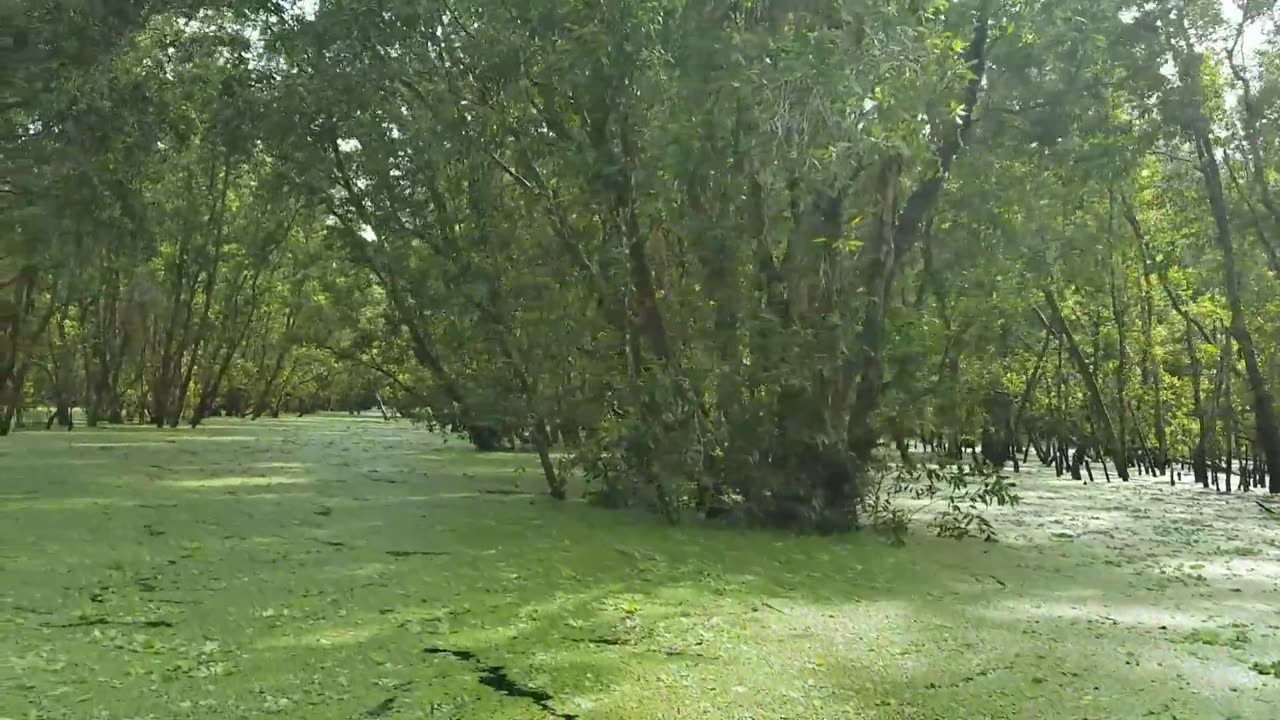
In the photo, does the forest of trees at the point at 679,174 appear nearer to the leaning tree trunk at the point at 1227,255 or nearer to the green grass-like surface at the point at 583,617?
the leaning tree trunk at the point at 1227,255

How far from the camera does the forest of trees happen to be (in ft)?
16.3

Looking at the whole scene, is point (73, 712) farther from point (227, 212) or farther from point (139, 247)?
point (227, 212)

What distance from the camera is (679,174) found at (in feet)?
16.7

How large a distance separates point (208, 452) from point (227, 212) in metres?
7.59

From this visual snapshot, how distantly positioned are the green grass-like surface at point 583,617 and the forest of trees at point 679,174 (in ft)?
2.74

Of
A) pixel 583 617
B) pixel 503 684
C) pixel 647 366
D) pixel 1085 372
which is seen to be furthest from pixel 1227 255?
pixel 503 684

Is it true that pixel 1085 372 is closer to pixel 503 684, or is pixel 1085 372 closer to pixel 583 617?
pixel 583 617

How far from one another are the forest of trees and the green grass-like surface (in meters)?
0.83

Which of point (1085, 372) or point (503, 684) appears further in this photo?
point (1085, 372)

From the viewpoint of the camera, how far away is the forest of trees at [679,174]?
4969mm

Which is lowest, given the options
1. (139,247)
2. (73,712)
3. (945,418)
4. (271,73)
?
(73,712)

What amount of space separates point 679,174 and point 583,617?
8.24 feet

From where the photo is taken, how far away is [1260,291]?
1245cm

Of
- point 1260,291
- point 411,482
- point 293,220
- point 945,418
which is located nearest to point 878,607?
point 945,418
